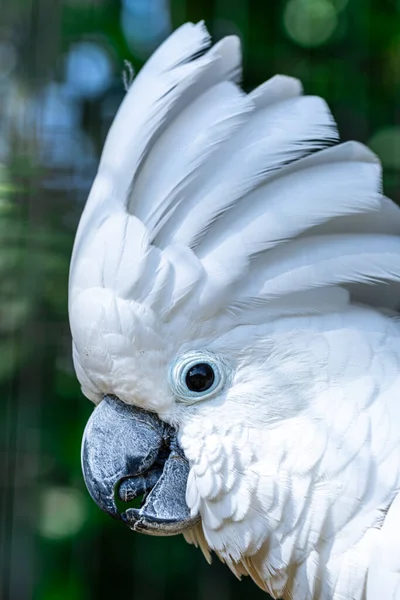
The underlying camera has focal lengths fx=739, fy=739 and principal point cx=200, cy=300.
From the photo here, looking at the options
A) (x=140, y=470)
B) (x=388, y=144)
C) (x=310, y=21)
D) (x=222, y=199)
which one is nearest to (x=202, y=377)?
(x=140, y=470)

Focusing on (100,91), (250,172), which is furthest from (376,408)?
(100,91)

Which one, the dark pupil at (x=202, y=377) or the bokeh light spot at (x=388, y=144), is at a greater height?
the bokeh light spot at (x=388, y=144)

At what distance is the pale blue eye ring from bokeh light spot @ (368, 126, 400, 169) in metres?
→ 1.55

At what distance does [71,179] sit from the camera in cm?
262

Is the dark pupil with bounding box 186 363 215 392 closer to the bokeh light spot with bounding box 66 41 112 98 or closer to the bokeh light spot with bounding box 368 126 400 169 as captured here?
the bokeh light spot with bounding box 368 126 400 169

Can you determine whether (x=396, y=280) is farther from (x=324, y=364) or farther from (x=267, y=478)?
(x=267, y=478)

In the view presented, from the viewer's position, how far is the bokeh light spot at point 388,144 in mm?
2480

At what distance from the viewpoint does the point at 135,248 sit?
45.7 inches

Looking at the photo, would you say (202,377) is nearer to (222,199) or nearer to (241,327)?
(241,327)

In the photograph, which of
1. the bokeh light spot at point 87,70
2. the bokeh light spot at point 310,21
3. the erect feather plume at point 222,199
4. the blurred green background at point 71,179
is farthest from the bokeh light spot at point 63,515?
the bokeh light spot at point 310,21

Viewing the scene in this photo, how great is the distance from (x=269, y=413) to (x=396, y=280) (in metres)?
0.31

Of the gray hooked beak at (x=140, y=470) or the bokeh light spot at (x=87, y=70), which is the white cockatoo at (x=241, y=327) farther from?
the bokeh light spot at (x=87, y=70)

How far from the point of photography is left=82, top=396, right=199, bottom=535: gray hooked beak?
1.18 metres

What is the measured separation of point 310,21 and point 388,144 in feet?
1.62
